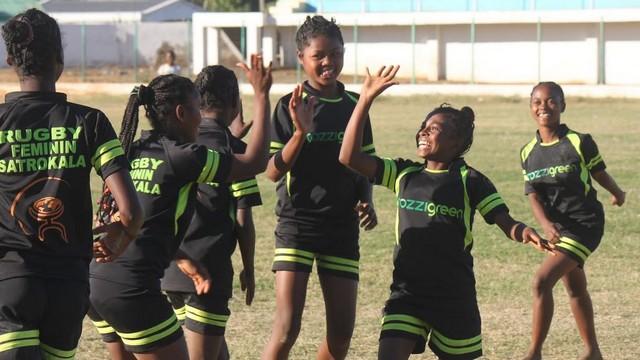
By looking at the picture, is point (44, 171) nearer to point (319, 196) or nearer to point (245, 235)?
point (245, 235)

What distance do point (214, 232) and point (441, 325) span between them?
1152 millimetres

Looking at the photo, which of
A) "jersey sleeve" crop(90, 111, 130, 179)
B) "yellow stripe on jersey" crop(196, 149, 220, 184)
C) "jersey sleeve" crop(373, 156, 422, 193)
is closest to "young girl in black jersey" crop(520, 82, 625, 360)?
"jersey sleeve" crop(373, 156, 422, 193)

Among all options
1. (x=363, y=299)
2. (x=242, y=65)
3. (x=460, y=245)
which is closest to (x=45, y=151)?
(x=242, y=65)

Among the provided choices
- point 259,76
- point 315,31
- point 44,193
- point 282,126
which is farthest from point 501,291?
point 44,193

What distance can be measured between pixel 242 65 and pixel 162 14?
66162 mm

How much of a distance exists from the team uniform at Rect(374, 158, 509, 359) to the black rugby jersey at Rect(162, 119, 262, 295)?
0.80 m

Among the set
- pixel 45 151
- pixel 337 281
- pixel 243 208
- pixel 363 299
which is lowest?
pixel 363 299

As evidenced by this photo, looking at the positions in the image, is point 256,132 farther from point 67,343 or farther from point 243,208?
point 67,343

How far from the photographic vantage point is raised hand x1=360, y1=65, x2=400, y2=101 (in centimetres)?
546

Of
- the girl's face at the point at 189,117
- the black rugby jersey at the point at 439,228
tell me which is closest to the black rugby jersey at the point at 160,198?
the girl's face at the point at 189,117

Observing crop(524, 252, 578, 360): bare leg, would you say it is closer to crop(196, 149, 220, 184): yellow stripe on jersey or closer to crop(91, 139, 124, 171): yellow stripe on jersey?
crop(196, 149, 220, 184): yellow stripe on jersey

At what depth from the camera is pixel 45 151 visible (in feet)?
14.0

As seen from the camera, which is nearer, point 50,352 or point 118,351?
point 50,352

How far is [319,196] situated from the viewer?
624 centimetres
